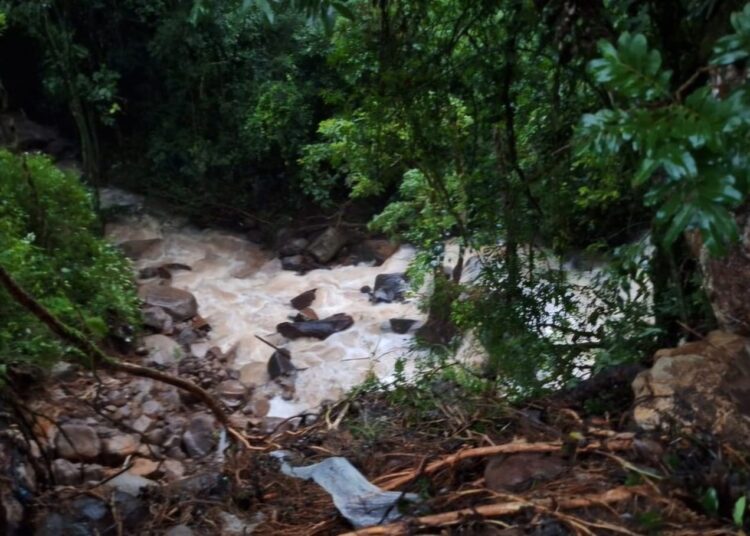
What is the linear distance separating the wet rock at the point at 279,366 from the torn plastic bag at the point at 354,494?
419cm

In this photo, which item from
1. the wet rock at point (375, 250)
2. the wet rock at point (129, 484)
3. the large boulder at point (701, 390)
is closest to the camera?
the large boulder at point (701, 390)

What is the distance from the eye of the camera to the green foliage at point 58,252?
5098mm

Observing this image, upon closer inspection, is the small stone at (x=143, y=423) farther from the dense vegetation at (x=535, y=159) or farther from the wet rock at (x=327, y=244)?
the wet rock at (x=327, y=244)

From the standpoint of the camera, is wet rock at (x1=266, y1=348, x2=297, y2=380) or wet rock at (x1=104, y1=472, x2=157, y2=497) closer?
wet rock at (x1=104, y1=472, x2=157, y2=497)

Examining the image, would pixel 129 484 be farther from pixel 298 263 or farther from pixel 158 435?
pixel 298 263

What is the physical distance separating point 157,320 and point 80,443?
269 centimetres

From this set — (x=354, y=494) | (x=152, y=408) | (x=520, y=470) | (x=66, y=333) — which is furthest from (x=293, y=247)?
(x=520, y=470)

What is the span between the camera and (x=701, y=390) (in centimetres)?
221

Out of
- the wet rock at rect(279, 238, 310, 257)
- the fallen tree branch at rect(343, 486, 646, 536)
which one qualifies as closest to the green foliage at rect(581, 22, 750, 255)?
the fallen tree branch at rect(343, 486, 646, 536)

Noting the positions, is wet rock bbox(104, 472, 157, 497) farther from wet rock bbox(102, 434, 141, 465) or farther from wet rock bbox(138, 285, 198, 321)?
wet rock bbox(138, 285, 198, 321)

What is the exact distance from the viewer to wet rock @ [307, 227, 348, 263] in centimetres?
933

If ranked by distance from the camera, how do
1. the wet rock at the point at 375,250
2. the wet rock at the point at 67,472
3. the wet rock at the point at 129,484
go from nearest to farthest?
the wet rock at the point at 129,484
the wet rock at the point at 67,472
the wet rock at the point at 375,250

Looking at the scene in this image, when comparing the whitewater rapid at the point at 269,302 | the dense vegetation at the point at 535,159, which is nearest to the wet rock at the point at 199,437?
the whitewater rapid at the point at 269,302

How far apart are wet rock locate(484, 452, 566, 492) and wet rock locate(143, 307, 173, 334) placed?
554 cm
